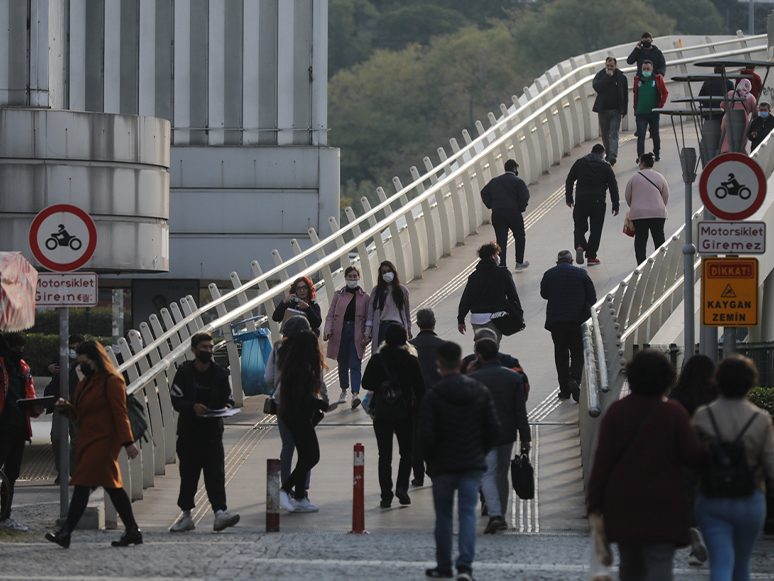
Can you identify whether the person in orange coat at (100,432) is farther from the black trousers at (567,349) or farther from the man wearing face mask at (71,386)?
the black trousers at (567,349)

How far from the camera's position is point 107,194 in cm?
2361

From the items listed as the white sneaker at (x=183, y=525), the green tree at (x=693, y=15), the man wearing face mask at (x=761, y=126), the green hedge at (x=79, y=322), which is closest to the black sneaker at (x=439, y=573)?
the white sneaker at (x=183, y=525)

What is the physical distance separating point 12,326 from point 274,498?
2.38 m

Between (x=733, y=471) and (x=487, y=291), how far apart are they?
703 centimetres

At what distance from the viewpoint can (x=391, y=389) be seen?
10000 mm

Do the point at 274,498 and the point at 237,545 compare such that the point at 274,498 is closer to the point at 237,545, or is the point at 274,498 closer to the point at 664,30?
the point at 237,545

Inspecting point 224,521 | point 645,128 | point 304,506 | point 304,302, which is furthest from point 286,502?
point 645,128

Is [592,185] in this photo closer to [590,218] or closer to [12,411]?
[590,218]

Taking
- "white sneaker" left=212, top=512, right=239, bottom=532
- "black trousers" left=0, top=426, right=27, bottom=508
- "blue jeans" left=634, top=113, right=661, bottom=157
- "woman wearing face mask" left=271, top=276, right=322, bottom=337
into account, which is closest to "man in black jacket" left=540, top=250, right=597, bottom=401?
"woman wearing face mask" left=271, top=276, right=322, bottom=337

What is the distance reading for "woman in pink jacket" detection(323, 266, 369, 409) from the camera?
13.5 meters

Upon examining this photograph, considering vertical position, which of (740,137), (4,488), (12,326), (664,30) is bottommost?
(4,488)

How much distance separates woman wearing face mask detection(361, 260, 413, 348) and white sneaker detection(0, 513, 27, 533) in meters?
4.22

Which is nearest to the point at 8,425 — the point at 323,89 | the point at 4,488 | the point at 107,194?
the point at 4,488

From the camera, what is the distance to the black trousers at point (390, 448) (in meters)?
10.1
